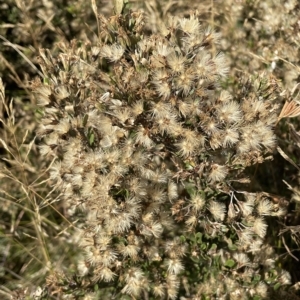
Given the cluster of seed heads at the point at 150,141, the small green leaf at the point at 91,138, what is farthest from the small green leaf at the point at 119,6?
the small green leaf at the point at 91,138

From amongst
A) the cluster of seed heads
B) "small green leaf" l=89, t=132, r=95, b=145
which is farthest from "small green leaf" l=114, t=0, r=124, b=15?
"small green leaf" l=89, t=132, r=95, b=145

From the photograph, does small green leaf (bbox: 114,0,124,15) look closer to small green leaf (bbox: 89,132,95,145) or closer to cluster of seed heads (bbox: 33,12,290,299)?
cluster of seed heads (bbox: 33,12,290,299)

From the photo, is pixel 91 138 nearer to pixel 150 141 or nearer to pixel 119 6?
pixel 150 141

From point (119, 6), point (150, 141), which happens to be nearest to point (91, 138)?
point (150, 141)

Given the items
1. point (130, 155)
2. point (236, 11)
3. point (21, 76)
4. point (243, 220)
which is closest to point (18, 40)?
point (21, 76)

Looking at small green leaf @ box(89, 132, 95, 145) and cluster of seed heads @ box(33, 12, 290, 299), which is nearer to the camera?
cluster of seed heads @ box(33, 12, 290, 299)

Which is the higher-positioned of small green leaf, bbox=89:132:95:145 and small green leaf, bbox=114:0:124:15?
small green leaf, bbox=114:0:124:15

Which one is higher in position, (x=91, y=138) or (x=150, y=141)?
(x=150, y=141)

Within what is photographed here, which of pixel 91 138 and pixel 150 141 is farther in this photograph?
pixel 91 138

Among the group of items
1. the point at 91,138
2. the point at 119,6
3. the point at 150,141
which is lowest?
the point at 91,138

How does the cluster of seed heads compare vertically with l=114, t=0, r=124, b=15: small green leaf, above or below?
below

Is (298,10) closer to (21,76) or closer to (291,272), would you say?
(291,272)
